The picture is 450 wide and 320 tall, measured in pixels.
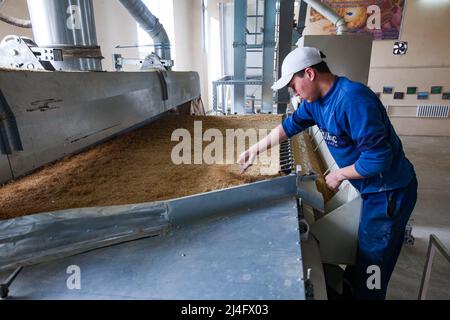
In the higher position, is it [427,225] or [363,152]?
[363,152]

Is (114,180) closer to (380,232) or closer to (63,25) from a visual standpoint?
(63,25)

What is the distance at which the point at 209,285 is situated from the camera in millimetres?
657

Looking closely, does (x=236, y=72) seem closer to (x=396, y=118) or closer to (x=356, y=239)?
(x=356, y=239)

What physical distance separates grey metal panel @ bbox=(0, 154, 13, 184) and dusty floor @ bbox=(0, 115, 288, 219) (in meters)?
0.15

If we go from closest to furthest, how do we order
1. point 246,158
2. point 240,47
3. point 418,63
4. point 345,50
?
1. point 246,158
2. point 345,50
3. point 240,47
4. point 418,63

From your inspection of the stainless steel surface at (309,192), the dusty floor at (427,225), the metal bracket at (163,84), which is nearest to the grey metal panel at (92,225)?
the stainless steel surface at (309,192)

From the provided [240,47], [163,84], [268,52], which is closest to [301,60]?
[163,84]

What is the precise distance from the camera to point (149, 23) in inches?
121

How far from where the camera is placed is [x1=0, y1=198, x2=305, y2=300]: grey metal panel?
0.64 metres

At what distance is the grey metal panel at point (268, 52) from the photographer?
2941 mm

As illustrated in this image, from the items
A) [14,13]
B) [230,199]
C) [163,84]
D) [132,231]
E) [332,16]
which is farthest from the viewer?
[332,16]

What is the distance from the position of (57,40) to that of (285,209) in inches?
54.8

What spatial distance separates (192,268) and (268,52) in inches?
109

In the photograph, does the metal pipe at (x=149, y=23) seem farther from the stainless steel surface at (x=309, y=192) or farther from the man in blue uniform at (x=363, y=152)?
the stainless steel surface at (x=309, y=192)
